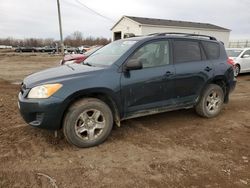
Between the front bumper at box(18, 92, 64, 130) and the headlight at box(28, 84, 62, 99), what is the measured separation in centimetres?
7

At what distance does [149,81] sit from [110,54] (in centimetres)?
97

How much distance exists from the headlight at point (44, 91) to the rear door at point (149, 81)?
1.10 metres

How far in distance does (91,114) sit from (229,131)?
9.10 feet

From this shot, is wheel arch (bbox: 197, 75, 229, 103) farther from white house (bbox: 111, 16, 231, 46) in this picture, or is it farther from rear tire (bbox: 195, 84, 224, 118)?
white house (bbox: 111, 16, 231, 46)

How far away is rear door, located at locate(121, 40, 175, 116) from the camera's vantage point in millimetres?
4168

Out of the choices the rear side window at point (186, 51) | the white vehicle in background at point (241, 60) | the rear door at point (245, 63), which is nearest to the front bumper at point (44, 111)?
the rear side window at point (186, 51)

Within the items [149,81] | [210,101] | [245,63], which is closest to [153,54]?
[149,81]

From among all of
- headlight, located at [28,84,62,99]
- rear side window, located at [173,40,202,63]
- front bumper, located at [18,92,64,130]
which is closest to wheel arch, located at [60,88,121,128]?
front bumper, located at [18,92,64,130]

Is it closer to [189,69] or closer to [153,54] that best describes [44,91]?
[153,54]

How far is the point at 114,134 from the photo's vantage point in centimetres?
450

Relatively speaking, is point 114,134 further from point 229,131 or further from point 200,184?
point 229,131

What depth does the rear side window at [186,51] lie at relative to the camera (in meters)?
4.83

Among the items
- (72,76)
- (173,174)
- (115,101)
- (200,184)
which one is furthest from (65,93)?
(200,184)

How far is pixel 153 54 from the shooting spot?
4.56m
